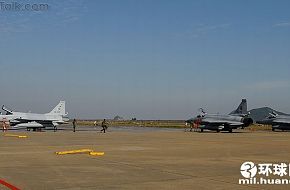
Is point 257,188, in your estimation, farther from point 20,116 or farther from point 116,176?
point 20,116

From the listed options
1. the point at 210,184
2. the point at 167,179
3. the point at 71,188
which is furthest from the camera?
the point at 167,179

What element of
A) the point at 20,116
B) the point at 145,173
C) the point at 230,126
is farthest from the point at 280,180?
the point at 20,116

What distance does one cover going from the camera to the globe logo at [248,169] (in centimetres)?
1124

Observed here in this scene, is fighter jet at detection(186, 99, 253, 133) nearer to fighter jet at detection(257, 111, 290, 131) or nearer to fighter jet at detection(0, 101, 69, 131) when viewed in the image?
fighter jet at detection(257, 111, 290, 131)

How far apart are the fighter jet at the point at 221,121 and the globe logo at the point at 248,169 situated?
132 feet

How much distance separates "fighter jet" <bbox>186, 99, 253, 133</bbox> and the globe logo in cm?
4025

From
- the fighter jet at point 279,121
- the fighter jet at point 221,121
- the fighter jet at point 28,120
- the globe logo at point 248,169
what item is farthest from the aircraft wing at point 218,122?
the globe logo at point 248,169

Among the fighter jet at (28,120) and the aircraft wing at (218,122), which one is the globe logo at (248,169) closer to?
the aircraft wing at (218,122)

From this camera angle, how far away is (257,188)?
9.12 metres

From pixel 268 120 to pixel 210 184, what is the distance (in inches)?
2283

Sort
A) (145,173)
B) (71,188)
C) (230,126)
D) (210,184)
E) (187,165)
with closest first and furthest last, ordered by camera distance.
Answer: (71,188), (210,184), (145,173), (187,165), (230,126)

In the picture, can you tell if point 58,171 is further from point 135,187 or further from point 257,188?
point 257,188

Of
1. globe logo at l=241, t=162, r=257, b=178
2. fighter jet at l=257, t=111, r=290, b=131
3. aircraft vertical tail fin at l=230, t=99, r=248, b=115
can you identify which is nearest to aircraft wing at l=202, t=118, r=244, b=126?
aircraft vertical tail fin at l=230, t=99, r=248, b=115

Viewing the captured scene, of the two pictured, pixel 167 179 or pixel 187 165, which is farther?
pixel 187 165
